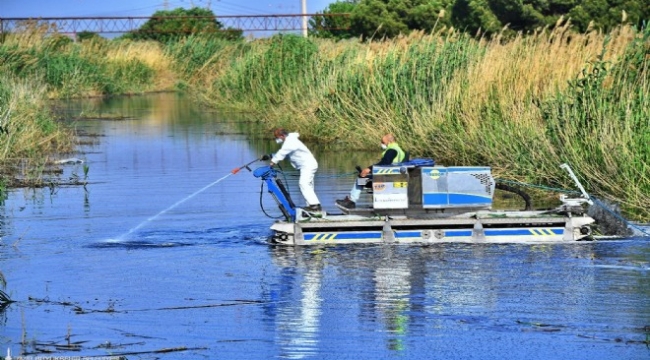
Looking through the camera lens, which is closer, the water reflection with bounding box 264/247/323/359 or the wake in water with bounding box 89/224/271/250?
the water reflection with bounding box 264/247/323/359

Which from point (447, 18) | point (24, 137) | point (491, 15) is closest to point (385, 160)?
point (24, 137)

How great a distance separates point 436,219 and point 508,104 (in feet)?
21.0

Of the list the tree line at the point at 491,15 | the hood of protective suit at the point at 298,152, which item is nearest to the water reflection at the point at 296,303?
the hood of protective suit at the point at 298,152

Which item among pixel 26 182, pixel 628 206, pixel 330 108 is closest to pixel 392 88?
pixel 330 108

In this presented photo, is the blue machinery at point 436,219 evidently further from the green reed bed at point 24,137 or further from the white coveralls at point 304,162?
the green reed bed at point 24,137

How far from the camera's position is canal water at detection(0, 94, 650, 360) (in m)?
10.6

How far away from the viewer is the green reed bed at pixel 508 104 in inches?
715

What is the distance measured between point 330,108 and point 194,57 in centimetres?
3553

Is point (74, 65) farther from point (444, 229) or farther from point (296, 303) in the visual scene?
point (296, 303)

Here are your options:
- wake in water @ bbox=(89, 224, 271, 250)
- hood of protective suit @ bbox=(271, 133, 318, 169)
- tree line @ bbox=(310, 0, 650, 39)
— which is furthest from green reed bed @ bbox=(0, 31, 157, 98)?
hood of protective suit @ bbox=(271, 133, 318, 169)

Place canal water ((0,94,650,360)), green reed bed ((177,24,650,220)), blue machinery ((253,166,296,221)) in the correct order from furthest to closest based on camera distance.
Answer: green reed bed ((177,24,650,220)) → blue machinery ((253,166,296,221)) → canal water ((0,94,650,360))

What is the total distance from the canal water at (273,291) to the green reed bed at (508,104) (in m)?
2.72

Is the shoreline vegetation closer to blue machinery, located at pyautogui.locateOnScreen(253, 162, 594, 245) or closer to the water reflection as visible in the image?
blue machinery, located at pyautogui.locateOnScreen(253, 162, 594, 245)

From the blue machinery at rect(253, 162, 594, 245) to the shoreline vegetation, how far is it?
7.01ft
